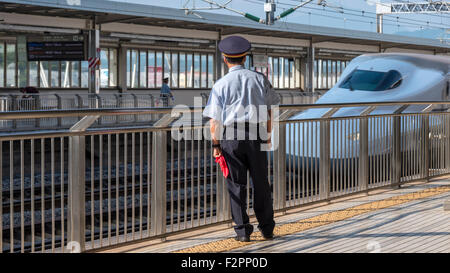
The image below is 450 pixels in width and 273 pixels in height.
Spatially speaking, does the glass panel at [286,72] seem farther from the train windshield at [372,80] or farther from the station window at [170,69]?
the train windshield at [372,80]

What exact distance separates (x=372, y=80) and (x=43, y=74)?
15.4 m

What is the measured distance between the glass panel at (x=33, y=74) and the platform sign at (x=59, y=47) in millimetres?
1853

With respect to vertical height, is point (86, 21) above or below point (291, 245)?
above

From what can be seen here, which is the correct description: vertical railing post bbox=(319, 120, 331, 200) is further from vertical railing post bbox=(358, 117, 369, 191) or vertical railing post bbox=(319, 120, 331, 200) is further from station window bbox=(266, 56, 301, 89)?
station window bbox=(266, 56, 301, 89)

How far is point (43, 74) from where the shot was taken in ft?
83.2

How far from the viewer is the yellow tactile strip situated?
5.15m

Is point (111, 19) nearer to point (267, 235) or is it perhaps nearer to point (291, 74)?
point (291, 74)

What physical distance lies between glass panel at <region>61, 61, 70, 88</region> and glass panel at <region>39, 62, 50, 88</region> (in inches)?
29.8

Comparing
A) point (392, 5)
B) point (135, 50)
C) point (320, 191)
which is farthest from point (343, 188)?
point (392, 5)

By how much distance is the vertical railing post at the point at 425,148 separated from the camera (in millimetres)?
8773

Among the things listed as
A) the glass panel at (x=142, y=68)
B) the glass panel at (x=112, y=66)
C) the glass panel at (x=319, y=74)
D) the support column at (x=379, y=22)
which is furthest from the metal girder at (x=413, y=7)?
the glass panel at (x=112, y=66)

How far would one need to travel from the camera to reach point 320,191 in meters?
7.07
